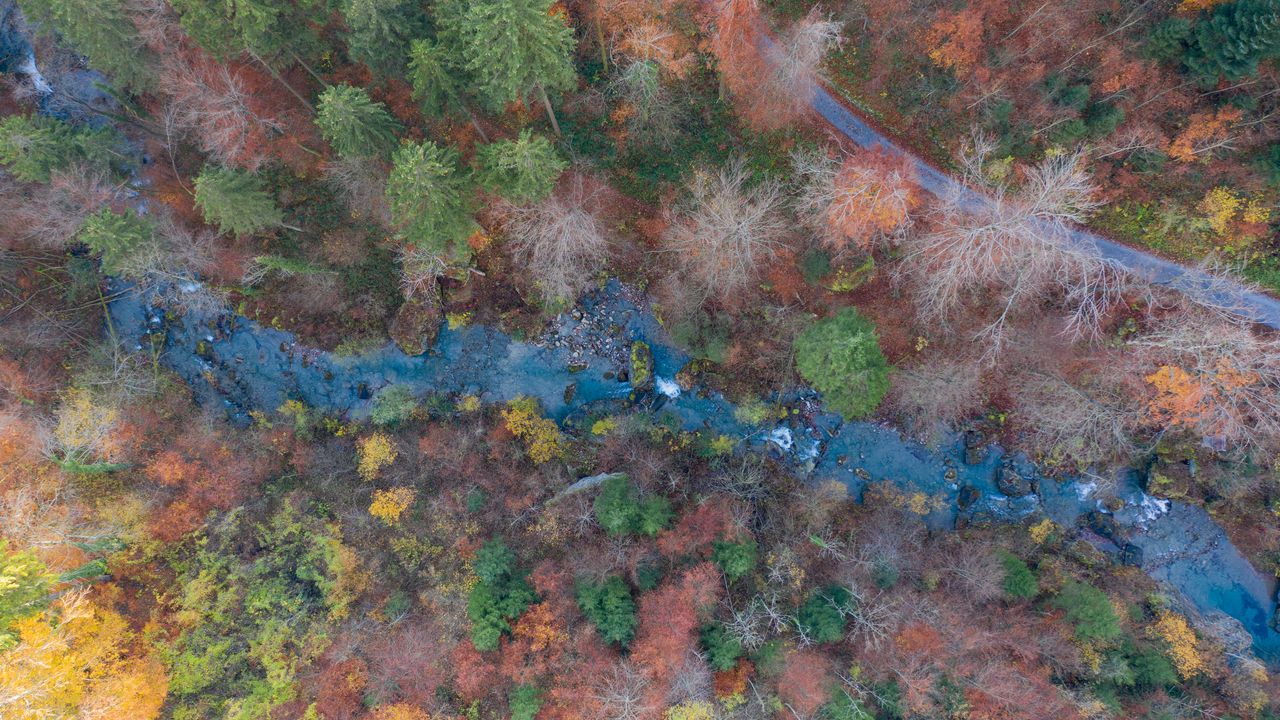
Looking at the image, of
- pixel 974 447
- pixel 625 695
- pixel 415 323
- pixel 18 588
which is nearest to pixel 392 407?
pixel 415 323

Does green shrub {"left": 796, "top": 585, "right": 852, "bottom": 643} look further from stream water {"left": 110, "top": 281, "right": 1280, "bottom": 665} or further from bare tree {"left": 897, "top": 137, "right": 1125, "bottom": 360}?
bare tree {"left": 897, "top": 137, "right": 1125, "bottom": 360}

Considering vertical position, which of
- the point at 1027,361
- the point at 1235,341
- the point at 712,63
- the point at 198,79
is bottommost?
the point at 1027,361

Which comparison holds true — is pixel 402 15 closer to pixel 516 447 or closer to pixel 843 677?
pixel 516 447

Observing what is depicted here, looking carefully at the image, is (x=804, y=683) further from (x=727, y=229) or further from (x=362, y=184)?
(x=362, y=184)

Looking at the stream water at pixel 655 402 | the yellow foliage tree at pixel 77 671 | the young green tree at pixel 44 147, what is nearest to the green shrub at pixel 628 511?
the stream water at pixel 655 402

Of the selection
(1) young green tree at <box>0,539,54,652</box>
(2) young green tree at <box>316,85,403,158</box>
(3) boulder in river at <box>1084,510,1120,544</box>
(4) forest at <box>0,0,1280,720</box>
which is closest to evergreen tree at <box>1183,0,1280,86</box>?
(4) forest at <box>0,0,1280,720</box>

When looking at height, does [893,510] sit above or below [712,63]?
below

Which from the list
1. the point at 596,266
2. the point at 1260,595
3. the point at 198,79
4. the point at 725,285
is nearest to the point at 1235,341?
the point at 1260,595
